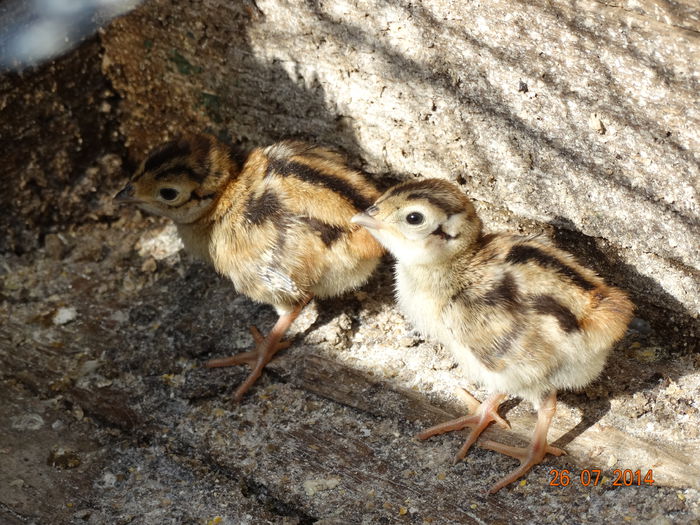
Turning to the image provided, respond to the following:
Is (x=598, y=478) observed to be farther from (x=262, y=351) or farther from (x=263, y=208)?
(x=263, y=208)

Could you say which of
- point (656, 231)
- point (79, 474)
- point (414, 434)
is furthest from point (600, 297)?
point (79, 474)

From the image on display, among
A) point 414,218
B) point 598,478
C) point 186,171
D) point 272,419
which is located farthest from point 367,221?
point 598,478

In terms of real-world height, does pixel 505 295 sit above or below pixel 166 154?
above

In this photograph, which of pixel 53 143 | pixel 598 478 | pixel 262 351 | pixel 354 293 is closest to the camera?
pixel 598 478

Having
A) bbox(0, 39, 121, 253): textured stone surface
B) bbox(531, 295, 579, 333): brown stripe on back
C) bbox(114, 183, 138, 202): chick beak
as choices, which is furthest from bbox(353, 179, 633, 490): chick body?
bbox(0, 39, 121, 253): textured stone surface

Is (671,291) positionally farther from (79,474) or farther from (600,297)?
(79,474)

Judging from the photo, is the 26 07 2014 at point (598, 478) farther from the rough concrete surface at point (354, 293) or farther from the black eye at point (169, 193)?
the black eye at point (169, 193)

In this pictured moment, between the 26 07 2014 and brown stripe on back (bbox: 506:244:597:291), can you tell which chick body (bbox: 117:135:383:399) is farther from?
the 26 07 2014
